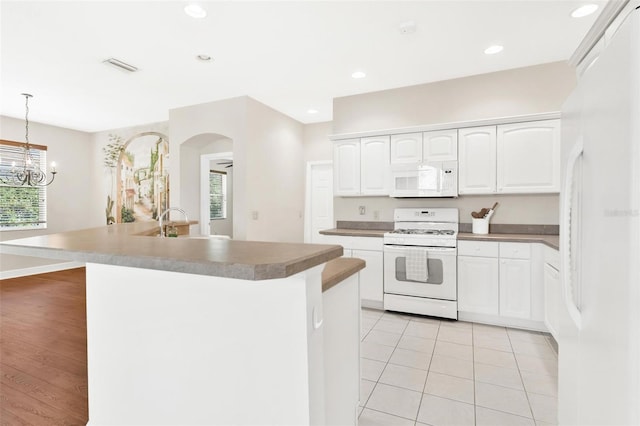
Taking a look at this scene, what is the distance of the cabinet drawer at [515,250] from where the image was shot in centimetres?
311

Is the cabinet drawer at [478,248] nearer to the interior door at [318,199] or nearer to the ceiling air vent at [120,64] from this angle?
the interior door at [318,199]

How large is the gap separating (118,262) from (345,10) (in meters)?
2.50

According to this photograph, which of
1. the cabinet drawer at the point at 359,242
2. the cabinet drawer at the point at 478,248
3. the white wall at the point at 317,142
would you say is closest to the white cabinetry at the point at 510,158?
the cabinet drawer at the point at 478,248

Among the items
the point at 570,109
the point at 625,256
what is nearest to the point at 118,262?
the point at 625,256

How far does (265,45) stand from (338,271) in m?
2.58

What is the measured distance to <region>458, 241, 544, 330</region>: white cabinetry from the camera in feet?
10.2

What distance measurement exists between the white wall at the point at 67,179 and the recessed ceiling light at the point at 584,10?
7813 millimetres

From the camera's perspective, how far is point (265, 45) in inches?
122

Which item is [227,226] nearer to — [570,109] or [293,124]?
[293,124]

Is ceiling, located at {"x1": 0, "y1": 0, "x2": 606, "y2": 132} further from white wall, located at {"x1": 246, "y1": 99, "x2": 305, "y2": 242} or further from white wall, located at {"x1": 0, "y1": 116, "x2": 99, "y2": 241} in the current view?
white wall, located at {"x1": 0, "y1": 116, "x2": 99, "y2": 241}

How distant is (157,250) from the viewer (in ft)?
3.55

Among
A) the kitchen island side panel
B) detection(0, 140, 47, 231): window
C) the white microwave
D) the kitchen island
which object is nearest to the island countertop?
the kitchen island

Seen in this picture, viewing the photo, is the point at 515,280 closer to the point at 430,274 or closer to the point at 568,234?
the point at 430,274

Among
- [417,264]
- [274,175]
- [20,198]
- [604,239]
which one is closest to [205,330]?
[604,239]
